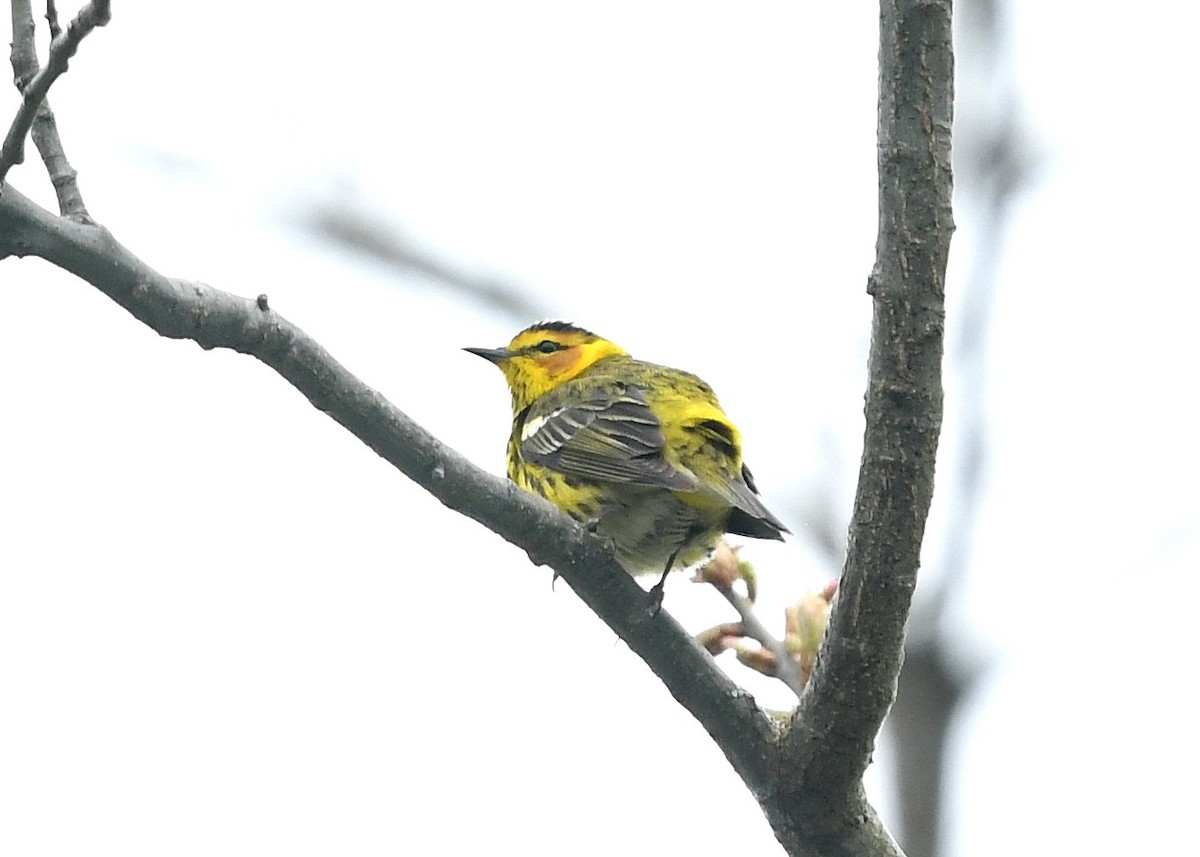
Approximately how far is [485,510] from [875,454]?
0.87 meters

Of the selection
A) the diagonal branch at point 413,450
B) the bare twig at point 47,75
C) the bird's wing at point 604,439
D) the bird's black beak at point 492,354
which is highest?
the bird's black beak at point 492,354

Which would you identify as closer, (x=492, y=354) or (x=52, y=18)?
(x=52, y=18)

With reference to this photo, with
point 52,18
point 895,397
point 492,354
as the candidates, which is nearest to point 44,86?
point 52,18

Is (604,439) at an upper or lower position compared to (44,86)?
upper

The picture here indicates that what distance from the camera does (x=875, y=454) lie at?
10.7ft

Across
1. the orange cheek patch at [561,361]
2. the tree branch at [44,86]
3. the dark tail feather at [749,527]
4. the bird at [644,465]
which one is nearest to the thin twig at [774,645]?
the bird at [644,465]

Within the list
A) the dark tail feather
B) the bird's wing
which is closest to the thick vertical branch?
the dark tail feather

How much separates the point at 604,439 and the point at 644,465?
362mm

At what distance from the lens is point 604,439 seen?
5.39 meters

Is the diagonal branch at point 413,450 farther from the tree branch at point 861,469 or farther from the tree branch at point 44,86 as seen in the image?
the tree branch at point 44,86

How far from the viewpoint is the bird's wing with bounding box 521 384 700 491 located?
5035mm

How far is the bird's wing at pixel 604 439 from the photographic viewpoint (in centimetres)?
504

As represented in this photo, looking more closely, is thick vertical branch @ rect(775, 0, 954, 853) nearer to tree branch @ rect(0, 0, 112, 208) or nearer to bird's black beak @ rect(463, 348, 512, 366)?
tree branch @ rect(0, 0, 112, 208)

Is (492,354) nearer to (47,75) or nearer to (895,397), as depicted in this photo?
(895,397)
